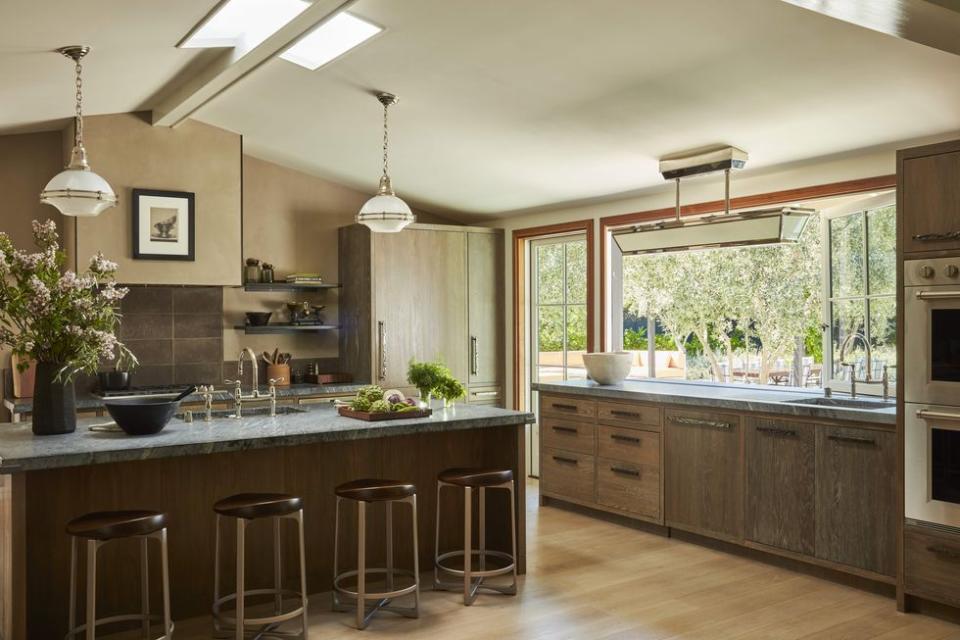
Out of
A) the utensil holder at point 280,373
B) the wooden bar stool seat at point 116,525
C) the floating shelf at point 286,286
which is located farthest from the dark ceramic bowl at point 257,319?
the wooden bar stool seat at point 116,525

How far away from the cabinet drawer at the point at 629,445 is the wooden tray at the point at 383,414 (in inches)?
63.1

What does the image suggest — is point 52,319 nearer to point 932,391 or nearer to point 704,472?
point 704,472

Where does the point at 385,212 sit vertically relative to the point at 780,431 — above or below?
above

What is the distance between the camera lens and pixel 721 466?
4.66 m

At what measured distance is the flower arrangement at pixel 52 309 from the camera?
3.33m

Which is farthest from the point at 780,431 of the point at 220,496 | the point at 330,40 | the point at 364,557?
the point at 330,40

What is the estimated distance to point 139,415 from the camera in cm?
342

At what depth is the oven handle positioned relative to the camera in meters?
3.51

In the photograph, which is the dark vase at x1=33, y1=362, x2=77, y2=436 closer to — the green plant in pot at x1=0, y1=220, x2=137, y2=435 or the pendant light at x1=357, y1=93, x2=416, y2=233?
the green plant in pot at x1=0, y1=220, x2=137, y2=435

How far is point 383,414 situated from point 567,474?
2130 millimetres

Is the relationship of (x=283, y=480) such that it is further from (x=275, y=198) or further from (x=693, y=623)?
(x=275, y=198)

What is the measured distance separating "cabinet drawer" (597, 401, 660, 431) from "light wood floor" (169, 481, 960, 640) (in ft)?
2.60

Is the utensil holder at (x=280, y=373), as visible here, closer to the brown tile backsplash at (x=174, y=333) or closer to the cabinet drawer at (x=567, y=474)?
the brown tile backsplash at (x=174, y=333)

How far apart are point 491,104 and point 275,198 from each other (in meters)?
2.57
